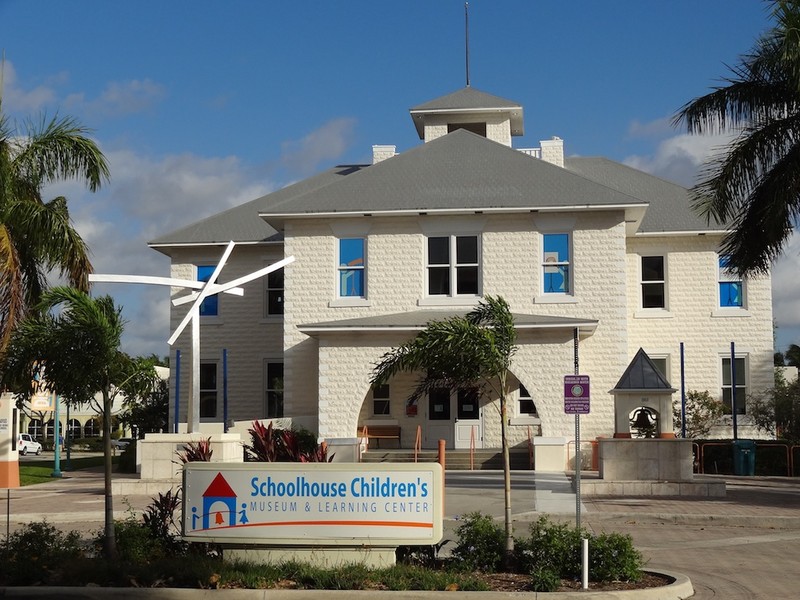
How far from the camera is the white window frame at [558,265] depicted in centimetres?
3078

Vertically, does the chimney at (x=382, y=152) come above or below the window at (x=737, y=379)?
above

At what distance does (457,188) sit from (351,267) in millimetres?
3935

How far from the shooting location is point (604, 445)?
76.6 ft

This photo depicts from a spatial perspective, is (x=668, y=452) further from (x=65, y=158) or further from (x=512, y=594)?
(x=65, y=158)

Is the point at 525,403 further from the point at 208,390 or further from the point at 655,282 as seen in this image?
the point at 208,390

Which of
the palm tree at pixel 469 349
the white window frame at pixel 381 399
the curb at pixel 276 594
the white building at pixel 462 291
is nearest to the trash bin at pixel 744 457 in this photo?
the white building at pixel 462 291

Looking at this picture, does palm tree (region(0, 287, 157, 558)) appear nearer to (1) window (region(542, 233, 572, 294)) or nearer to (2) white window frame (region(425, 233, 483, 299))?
(2) white window frame (region(425, 233, 483, 299))

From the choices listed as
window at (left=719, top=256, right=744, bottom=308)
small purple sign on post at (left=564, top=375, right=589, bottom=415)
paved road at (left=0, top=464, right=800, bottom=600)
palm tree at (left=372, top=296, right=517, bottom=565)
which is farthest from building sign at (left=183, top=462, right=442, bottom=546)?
window at (left=719, top=256, right=744, bottom=308)

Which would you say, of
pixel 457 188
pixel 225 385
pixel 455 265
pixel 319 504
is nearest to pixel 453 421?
pixel 455 265

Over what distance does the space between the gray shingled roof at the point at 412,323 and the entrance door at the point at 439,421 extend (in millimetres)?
2713

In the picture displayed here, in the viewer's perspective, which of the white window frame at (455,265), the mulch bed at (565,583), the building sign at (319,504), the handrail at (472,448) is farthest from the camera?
the white window frame at (455,265)

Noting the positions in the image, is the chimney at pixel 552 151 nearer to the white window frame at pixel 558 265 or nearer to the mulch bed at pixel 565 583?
the white window frame at pixel 558 265

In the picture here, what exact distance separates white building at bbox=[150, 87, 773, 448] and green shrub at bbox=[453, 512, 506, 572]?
16117mm

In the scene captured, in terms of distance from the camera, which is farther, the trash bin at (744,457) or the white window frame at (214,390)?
the white window frame at (214,390)
